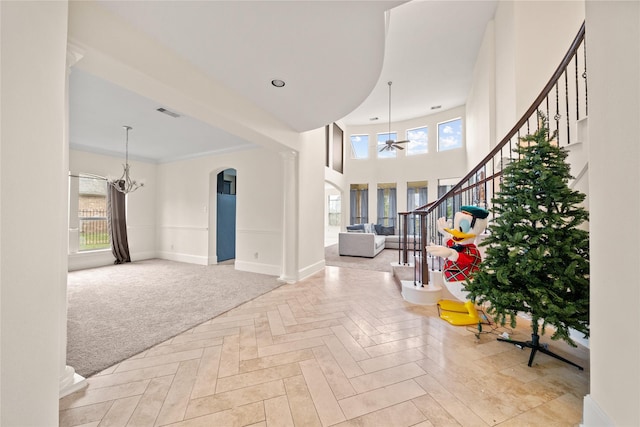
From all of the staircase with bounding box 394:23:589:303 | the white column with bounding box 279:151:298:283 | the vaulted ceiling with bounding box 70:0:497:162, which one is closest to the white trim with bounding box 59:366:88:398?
the vaulted ceiling with bounding box 70:0:497:162

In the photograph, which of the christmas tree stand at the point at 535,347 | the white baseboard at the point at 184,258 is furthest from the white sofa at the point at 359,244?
the christmas tree stand at the point at 535,347

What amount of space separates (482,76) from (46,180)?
21.7ft

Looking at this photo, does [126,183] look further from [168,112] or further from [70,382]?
[70,382]

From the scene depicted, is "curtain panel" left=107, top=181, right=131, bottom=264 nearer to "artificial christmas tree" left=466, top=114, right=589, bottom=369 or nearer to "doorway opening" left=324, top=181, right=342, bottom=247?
"artificial christmas tree" left=466, top=114, right=589, bottom=369

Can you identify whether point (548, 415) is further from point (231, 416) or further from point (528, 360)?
point (231, 416)

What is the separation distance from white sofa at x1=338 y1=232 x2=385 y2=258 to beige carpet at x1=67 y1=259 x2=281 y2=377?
2.75 meters

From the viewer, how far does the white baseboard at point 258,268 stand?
180 inches

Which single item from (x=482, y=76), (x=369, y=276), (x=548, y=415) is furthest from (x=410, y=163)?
(x=548, y=415)

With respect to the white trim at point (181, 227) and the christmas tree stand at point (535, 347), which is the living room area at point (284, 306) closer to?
the christmas tree stand at point (535, 347)

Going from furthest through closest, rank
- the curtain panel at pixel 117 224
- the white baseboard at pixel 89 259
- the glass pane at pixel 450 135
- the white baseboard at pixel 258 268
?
the glass pane at pixel 450 135
the curtain panel at pixel 117 224
the white baseboard at pixel 89 259
the white baseboard at pixel 258 268

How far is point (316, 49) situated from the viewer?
1.92 metres

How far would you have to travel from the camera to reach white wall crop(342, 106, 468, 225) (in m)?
8.13

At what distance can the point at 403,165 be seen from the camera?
29.9 feet

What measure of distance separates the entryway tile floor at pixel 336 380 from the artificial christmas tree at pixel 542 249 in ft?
1.15
